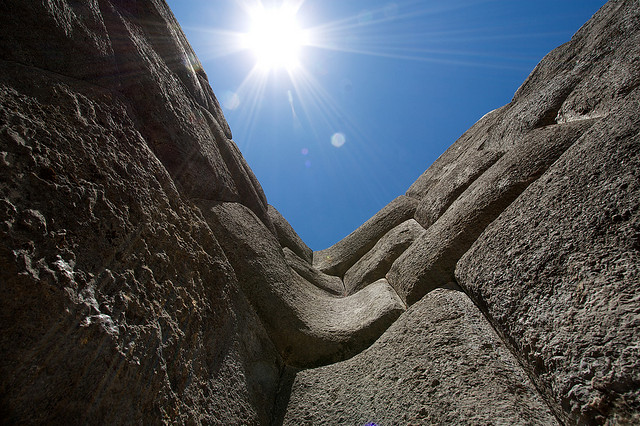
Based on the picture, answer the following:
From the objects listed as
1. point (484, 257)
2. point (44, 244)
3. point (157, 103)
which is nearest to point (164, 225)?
point (44, 244)

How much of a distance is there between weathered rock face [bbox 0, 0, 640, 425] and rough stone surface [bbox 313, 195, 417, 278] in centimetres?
158

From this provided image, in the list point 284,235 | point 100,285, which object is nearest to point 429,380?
point 100,285

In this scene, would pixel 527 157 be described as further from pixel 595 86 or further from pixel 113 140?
pixel 113 140

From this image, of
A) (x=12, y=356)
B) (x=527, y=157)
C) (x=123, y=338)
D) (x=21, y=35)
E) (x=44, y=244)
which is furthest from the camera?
(x=527, y=157)

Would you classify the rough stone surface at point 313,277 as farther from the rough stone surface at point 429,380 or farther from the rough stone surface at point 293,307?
the rough stone surface at point 429,380

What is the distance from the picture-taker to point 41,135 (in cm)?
132

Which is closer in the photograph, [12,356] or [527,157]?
[12,356]

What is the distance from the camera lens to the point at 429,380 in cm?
163

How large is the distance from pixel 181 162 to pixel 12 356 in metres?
1.56

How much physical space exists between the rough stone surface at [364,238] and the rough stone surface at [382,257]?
30 cm

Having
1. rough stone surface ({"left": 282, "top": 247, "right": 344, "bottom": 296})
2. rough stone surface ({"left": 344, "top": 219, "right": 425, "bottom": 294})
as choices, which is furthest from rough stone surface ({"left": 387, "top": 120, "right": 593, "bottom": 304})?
rough stone surface ({"left": 282, "top": 247, "right": 344, "bottom": 296})

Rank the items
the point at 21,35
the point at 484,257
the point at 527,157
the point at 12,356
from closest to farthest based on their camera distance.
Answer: the point at 12,356
the point at 21,35
the point at 484,257
the point at 527,157

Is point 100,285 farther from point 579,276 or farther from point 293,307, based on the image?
point 579,276

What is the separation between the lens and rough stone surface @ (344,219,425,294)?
343 cm
